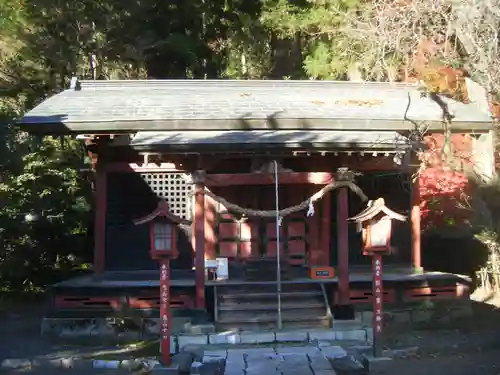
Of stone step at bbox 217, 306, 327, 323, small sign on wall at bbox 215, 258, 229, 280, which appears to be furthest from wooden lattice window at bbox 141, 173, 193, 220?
stone step at bbox 217, 306, 327, 323

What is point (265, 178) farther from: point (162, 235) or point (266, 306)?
point (162, 235)

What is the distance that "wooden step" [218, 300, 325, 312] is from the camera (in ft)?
39.9

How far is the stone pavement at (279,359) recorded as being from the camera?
904 centimetres

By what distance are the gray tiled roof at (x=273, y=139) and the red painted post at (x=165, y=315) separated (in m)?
2.56

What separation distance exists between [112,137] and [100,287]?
3.05m

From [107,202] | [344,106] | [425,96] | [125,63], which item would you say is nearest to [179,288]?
[107,202]

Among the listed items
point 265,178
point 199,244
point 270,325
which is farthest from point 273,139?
point 270,325

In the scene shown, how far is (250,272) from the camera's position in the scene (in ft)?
44.0

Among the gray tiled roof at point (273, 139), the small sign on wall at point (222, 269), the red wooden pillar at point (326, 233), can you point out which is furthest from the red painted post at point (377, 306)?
the small sign on wall at point (222, 269)

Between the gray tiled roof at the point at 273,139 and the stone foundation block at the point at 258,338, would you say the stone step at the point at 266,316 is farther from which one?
the gray tiled roof at the point at 273,139

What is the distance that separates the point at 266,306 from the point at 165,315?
2.84 metres

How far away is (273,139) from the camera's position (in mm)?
11875

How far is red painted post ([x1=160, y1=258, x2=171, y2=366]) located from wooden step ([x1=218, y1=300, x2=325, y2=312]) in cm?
225

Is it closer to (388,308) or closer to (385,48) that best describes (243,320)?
(388,308)
